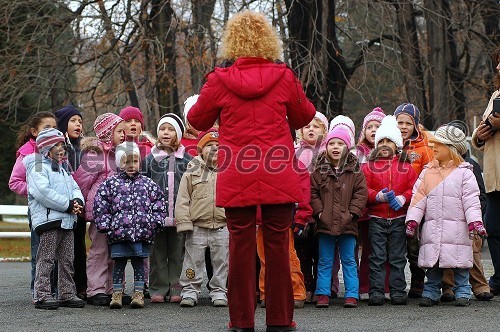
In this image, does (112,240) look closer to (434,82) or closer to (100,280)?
(100,280)

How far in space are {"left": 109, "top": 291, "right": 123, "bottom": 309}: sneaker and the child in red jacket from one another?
226 cm

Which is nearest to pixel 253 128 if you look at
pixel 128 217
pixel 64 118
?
pixel 128 217

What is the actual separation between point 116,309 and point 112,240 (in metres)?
0.62

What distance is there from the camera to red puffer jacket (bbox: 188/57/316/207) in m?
7.02

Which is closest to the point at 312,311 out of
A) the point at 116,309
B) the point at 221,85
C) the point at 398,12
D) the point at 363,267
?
the point at 363,267

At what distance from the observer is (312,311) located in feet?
28.1

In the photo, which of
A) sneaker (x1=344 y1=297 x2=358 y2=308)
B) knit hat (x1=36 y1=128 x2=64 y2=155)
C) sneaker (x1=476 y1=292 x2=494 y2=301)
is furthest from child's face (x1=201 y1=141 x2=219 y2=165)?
sneaker (x1=476 y1=292 x2=494 y2=301)

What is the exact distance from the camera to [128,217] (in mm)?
8820

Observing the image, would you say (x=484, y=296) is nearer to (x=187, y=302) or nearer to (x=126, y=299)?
(x=187, y=302)

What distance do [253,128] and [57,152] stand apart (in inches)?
102

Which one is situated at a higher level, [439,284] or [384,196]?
[384,196]

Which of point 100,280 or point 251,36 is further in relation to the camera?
point 100,280

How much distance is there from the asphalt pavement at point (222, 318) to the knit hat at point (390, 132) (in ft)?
4.95

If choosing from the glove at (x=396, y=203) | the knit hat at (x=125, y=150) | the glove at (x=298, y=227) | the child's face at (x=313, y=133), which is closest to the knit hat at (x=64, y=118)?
the knit hat at (x=125, y=150)
